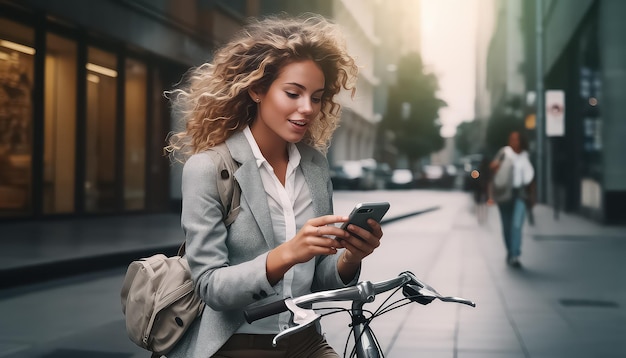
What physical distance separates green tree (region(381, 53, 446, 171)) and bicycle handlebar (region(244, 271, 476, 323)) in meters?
77.1

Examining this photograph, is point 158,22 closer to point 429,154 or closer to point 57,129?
point 57,129

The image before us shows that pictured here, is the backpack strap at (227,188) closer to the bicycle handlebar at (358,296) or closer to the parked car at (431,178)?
the bicycle handlebar at (358,296)

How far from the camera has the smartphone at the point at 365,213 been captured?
1.80 meters

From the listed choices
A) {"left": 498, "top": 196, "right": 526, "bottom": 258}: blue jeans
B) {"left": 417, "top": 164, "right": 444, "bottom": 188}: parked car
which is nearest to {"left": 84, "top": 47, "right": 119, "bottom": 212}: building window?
{"left": 498, "top": 196, "right": 526, "bottom": 258}: blue jeans

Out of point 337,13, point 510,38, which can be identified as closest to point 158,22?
point 337,13

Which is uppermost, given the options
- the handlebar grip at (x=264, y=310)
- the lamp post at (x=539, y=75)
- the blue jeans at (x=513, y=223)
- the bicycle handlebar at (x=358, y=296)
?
the lamp post at (x=539, y=75)

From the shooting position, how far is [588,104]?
24094 mm

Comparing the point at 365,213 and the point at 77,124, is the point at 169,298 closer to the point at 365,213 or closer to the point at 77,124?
the point at 365,213

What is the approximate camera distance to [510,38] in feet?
233

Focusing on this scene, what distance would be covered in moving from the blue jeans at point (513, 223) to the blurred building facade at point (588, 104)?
8.45 meters

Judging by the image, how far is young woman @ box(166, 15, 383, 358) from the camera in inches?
79.1

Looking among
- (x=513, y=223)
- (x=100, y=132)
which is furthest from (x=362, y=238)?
(x=100, y=132)

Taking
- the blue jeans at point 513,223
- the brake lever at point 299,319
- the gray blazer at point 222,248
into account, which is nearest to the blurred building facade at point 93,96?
the blue jeans at point 513,223

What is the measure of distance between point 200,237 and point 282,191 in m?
0.28
